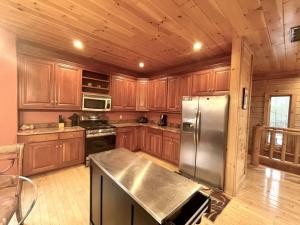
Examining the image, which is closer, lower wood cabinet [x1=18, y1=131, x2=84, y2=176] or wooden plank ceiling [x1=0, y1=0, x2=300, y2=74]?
wooden plank ceiling [x1=0, y1=0, x2=300, y2=74]

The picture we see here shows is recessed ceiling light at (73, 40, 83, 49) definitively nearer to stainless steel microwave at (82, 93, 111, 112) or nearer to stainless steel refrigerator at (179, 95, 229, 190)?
stainless steel microwave at (82, 93, 111, 112)

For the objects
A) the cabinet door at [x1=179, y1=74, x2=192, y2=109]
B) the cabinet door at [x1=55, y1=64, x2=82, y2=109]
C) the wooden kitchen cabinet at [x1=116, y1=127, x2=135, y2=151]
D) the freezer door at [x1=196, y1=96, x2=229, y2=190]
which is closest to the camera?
the freezer door at [x1=196, y1=96, x2=229, y2=190]

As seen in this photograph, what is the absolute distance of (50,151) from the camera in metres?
3.10

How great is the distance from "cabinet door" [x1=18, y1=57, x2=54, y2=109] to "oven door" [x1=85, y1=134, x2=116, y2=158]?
1181mm

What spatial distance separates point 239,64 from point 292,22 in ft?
2.46

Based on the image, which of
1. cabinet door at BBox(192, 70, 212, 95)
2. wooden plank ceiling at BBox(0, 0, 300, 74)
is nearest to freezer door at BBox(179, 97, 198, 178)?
cabinet door at BBox(192, 70, 212, 95)

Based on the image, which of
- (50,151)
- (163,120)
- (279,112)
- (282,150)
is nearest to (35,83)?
(50,151)

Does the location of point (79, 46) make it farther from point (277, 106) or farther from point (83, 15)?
point (277, 106)

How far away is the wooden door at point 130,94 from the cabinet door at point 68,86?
144 centimetres

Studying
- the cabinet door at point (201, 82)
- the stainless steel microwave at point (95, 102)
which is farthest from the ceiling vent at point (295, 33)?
the stainless steel microwave at point (95, 102)

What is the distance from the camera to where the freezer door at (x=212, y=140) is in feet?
8.73

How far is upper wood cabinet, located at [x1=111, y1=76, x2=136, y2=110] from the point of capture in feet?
14.6

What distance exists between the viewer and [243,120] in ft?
9.30

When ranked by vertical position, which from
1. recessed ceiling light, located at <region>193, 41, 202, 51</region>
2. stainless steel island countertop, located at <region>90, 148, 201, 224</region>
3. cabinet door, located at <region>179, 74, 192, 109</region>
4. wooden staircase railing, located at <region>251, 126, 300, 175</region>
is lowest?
wooden staircase railing, located at <region>251, 126, 300, 175</region>
